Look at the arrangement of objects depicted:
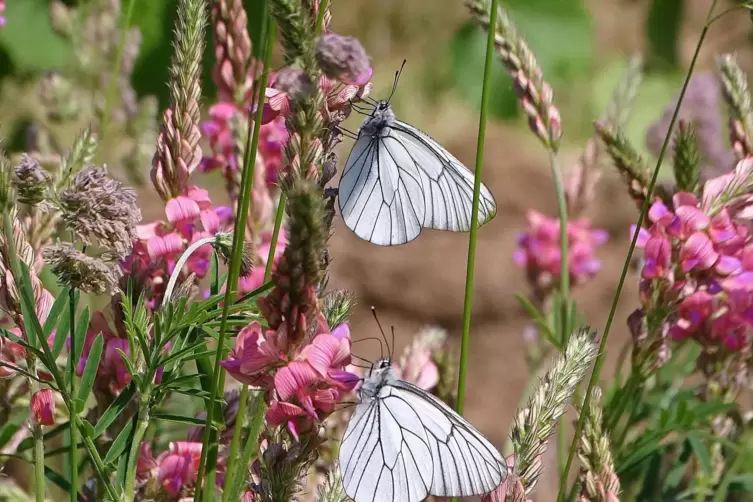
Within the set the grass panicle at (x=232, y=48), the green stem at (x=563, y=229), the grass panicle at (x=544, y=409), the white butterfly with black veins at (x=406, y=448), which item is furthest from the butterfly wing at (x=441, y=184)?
the grass panicle at (x=544, y=409)

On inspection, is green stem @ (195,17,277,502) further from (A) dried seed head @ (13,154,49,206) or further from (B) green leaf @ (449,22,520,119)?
(B) green leaf @ (449,22,520,119)

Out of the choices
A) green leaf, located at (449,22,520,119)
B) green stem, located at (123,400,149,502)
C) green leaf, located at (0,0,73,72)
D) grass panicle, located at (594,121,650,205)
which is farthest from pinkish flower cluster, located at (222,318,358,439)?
green leaf, located at (449,22,520,119)

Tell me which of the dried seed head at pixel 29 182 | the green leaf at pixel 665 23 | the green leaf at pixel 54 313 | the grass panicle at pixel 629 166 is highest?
the green leaf at pixel 665 23

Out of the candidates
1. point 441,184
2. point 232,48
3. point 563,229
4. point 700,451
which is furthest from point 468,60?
point 700,451

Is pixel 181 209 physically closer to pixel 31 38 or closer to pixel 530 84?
pixel 530 84

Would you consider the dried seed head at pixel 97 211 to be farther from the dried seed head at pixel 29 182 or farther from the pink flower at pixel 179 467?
the pink flower at pixel 179 467

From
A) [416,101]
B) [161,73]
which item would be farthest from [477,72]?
[416,101]
